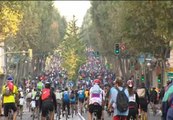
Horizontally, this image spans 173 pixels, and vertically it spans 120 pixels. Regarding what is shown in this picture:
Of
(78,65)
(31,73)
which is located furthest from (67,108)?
(78,65)

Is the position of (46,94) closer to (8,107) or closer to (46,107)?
(46,107)

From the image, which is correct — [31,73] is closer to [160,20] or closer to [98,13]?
[98,13]

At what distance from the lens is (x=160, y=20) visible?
3197 cm

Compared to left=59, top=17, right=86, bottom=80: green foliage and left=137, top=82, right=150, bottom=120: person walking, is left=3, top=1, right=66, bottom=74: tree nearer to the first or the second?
left=59, top=17, right=86, bottom=80: green foliage

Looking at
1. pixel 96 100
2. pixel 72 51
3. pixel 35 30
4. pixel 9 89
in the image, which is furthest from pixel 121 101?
pixel 72 51

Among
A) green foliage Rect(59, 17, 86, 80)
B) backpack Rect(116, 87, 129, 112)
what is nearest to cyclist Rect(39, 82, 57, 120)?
backpack Rect(116, 87, 129, 112)

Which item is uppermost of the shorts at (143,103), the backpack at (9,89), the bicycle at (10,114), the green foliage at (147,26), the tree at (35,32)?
the tree at (35,32)

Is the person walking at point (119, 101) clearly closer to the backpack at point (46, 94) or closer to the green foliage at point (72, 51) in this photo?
the backpack at point (46, 94)

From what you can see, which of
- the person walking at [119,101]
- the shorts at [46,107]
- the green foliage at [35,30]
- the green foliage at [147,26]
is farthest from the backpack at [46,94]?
the green foliage at [35,30]

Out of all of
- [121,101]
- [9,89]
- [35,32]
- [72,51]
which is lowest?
[121,101]

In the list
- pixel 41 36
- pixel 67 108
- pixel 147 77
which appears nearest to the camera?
pixel 67 108

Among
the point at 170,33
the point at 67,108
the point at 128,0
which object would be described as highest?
the point at 128,0

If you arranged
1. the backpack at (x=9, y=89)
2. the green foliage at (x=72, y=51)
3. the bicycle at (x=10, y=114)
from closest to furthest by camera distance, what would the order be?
the backpack at (x=9, y=89)
the bicycle at (x=10, y=114)
the green foliage at (x=72, y=51)

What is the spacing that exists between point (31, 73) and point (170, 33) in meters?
71.3
